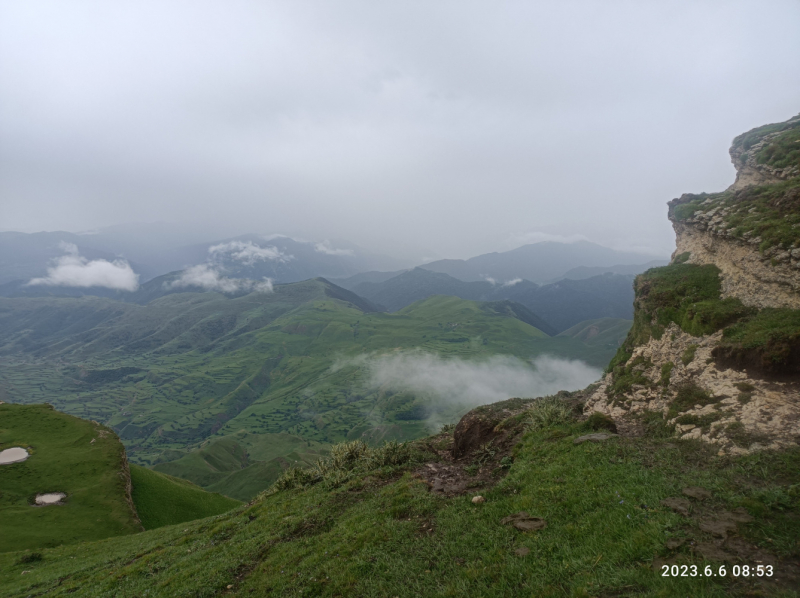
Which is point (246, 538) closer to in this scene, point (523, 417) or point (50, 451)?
point (523, 417)

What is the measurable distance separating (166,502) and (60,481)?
47.5 feet

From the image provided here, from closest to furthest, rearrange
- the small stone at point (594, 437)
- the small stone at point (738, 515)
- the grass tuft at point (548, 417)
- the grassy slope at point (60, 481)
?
the small stone at point (738, 515), the small stone at point (594, 437), the grass tuft at point (548, 417), the grassy slope at point (60, 481)

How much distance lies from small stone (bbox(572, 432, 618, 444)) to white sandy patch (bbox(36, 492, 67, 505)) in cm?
6504

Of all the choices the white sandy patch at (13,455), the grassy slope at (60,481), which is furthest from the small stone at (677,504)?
the white sandy patch at (13,455)

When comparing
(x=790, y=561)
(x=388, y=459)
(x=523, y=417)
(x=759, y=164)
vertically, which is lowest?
(x=388, y=459)

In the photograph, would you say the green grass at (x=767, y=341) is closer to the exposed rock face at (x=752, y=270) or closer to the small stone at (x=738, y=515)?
the exposed rock face at (x=752, y=270)

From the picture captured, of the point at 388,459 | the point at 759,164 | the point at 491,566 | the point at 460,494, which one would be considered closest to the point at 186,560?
the point at 388,459

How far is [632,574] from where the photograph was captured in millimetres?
7582

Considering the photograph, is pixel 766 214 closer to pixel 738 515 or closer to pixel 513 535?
pixel 738 515

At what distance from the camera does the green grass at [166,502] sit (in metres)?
51.2

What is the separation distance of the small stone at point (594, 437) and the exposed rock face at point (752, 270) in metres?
11.5

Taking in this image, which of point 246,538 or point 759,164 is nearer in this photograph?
point 246,538

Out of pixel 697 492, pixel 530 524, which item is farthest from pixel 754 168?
pixel 530 524

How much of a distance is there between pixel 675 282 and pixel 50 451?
8884 cm
